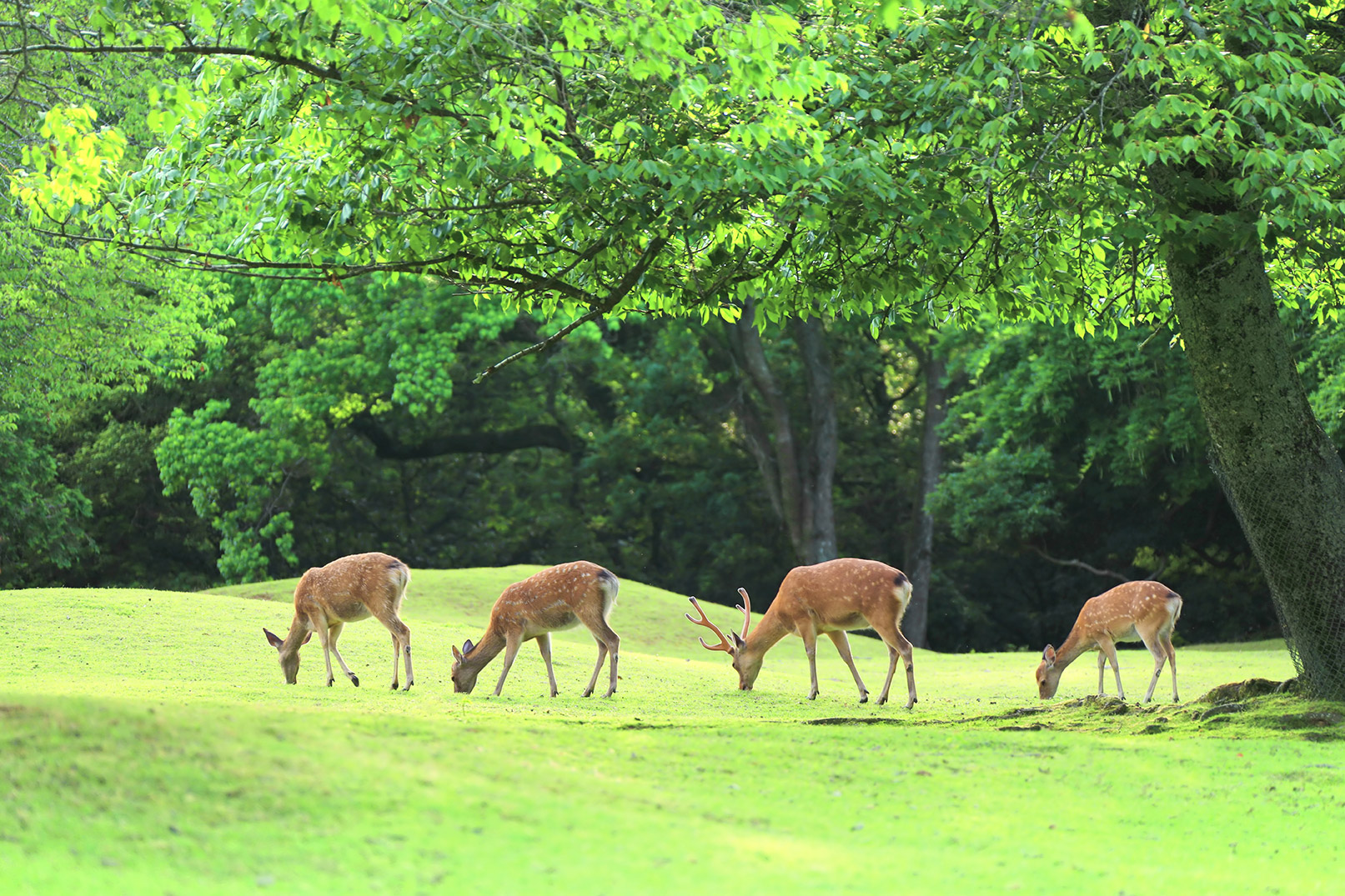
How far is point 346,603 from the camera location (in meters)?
12.4

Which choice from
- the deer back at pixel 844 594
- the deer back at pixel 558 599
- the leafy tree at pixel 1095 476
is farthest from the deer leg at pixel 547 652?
the leafy tree at pixel 1095 476

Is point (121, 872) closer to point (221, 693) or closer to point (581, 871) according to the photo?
point (581, 871)

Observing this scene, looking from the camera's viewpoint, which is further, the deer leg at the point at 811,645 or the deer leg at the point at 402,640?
the deer leg at the point at 811,645

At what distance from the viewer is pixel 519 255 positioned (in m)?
10.4

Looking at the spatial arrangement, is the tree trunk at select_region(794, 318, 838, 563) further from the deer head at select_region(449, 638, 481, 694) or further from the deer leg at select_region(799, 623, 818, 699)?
the deer head at select_region(449, 638, 481, 694)

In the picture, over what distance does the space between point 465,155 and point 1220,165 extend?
5752 mm

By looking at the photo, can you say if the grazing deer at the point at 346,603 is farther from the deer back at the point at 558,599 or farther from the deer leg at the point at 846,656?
the deer leg at the point at 846,656

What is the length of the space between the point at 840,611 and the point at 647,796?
667 cm

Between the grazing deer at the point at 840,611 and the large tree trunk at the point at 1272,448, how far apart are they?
10.6 feet

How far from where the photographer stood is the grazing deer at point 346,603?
12.3 meters

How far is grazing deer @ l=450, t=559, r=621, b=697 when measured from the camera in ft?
39.1

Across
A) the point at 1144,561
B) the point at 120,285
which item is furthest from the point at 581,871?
the point at 1144,561

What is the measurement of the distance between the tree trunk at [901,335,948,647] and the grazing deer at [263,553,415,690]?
856 inches

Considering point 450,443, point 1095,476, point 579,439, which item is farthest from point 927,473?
Result: point 450,443
